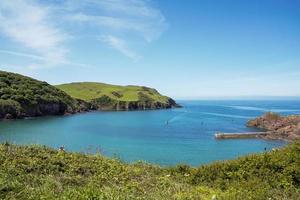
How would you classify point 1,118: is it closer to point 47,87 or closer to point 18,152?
point 47,87

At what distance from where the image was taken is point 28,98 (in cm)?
16175

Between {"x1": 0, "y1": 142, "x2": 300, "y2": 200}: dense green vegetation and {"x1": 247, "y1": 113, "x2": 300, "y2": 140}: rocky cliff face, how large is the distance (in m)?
87.2

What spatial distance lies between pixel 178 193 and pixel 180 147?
70.4 meters

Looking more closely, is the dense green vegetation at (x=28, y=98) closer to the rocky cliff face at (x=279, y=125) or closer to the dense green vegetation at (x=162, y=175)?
the rocky cliff face at (x=279, y=125)

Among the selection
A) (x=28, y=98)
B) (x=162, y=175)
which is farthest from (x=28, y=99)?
(x=162, y=175)

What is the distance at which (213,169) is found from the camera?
18344mm

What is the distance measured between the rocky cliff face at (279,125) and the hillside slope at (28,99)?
3402 inches

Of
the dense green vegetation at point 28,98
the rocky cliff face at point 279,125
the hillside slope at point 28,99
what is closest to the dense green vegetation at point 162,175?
the rocky cliff face at point 279,125

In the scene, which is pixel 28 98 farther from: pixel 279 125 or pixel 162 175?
pixel 162 175

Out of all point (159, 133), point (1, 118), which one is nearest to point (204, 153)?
point (159, 133)

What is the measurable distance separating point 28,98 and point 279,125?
9957 centimetres

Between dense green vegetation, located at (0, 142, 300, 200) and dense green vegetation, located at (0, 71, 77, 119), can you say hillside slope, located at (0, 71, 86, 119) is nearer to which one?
dense green vegetation, located at (0, 71, 77, 119)

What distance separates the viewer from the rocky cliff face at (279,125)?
4122 inches

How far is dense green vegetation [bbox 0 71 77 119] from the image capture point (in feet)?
491
